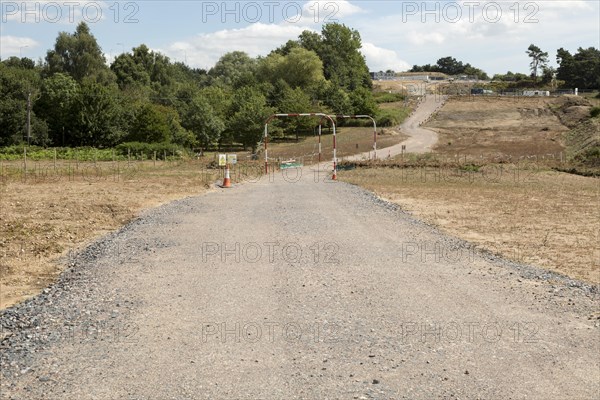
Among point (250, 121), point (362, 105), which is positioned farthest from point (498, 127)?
point (250, 121)

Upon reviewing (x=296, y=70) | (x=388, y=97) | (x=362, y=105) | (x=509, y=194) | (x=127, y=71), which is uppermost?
(x=127, y=71)

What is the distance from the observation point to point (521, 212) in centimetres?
2141

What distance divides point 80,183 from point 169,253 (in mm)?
21373

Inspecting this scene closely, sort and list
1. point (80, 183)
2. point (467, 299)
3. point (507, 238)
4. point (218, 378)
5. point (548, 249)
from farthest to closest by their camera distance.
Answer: point (80, 183) < point (507, 238) < point (548, 249) < point (467, 299) < point (218, 378)

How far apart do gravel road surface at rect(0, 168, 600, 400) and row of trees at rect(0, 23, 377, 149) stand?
2229 inches

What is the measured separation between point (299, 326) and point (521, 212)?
1572cm

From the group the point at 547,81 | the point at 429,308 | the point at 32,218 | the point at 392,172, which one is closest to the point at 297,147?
the point at 392,172

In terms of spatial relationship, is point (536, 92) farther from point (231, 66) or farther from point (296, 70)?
point (231, 66)

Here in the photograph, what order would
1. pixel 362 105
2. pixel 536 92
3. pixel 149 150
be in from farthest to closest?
pixel 536 92
pixel 362 105
pixel 149 150

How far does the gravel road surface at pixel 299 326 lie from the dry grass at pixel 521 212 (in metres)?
1.75

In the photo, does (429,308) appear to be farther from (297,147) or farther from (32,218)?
(297,147)

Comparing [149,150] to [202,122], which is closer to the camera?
[149,150]

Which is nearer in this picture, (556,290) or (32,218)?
(556,290)

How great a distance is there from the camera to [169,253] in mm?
12281
